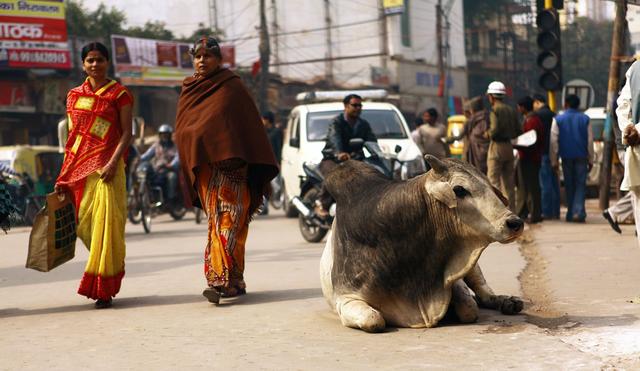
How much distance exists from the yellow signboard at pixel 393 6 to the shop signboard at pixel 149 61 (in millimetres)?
15110

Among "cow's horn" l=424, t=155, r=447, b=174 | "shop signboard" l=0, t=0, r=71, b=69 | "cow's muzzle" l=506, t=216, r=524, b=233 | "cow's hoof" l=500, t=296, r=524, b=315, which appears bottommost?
"cow's hoof" l=500, t=296, r=524, b=315

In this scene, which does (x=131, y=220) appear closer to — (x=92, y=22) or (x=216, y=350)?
(x=216, y=350)

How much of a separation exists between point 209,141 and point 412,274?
2.13m

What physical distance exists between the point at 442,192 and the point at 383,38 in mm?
49849

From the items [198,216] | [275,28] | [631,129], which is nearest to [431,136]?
[198,216]

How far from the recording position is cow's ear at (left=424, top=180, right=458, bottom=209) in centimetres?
598

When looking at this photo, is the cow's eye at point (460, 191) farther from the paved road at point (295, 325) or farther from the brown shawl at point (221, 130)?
the brown shawl at point (221, 130)

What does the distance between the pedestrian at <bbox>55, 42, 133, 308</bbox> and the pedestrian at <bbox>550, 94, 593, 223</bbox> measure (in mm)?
8444

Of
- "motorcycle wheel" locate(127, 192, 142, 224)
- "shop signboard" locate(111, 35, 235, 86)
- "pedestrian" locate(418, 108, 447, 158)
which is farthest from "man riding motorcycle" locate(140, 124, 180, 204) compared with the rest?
"shop signboard" locate(111, 35, 235, 86)

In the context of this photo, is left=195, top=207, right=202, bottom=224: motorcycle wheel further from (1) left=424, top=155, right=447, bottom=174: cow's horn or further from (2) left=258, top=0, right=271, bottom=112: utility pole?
(2) left=258, top=0, right=271, bottom=112: utility pole

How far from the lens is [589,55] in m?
70.1

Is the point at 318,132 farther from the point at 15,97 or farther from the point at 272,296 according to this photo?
the point at 15,97

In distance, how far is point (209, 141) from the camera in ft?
24.9

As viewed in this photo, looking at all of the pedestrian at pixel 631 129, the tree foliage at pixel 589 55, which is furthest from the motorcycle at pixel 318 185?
the tree foliage at pixel 589 55
